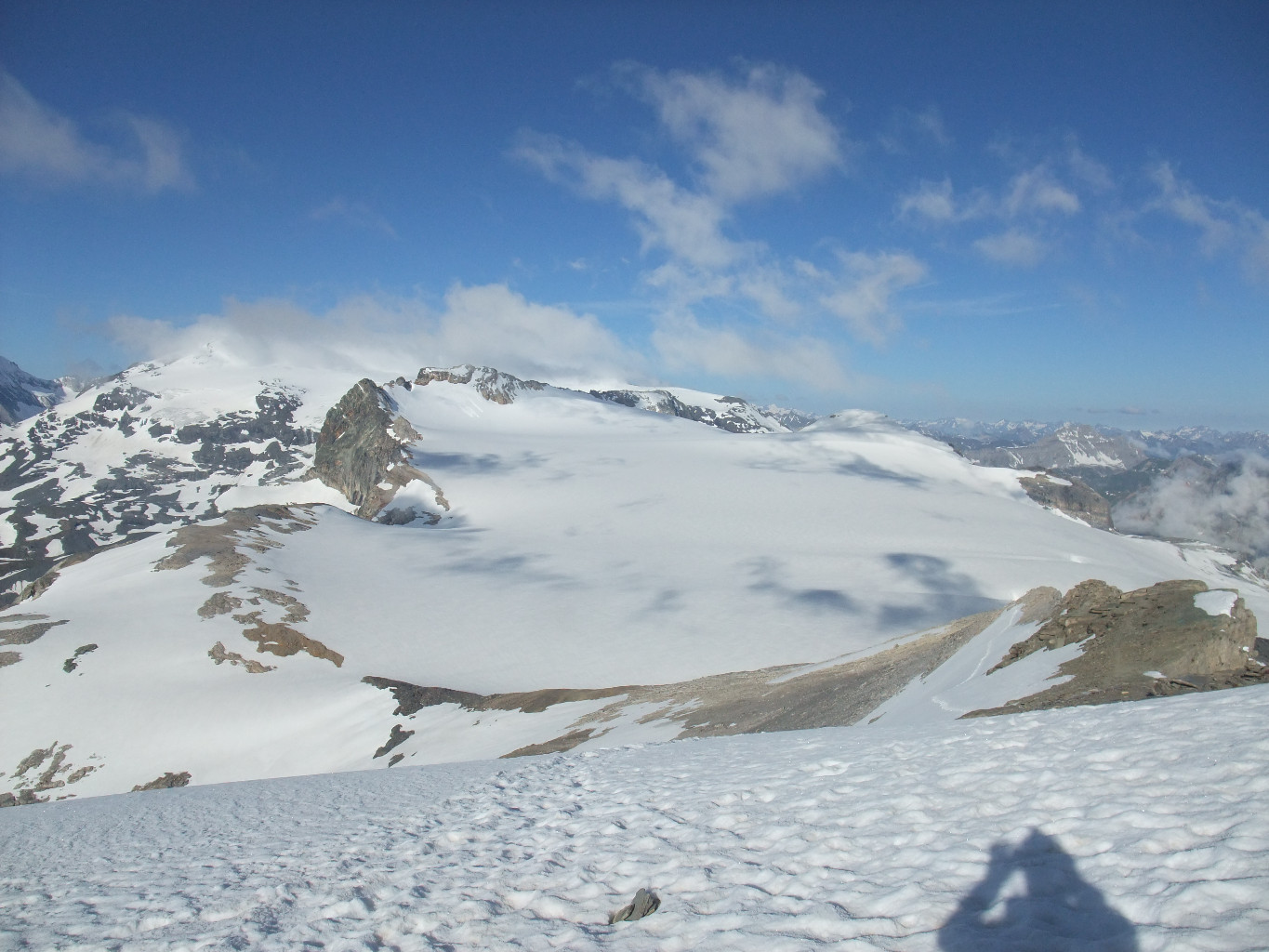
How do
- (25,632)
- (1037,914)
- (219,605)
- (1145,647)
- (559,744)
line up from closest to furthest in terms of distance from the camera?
1. (1037,914)
2. (1145,647)
3. (559,744)
4. (25,632)
5. (219,605)

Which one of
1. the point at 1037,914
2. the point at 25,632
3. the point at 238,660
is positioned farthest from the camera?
the point at 25,632

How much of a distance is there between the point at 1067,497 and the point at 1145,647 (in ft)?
453

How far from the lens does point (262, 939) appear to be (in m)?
5.87

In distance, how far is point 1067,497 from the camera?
12756 centimetres

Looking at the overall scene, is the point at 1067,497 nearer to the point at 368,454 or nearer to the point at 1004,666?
the point at 1004,666

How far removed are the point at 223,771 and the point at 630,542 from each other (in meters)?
48.1

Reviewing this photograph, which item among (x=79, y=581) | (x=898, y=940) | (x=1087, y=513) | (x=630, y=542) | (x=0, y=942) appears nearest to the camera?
(x=898, y=940)

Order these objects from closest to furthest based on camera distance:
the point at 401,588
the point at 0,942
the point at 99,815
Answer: the point at 0,942, the point at 99,815, the point at 401,588

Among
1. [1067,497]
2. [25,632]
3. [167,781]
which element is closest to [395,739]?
[167,781]

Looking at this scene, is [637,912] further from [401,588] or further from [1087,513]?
[1087,513]

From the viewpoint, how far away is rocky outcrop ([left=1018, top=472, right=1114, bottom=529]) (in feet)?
396

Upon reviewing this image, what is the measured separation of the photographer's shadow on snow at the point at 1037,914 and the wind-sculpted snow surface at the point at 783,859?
0.8 inches

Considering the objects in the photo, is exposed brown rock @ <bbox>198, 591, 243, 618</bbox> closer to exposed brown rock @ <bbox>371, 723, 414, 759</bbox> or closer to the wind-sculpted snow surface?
exposed brown rock @ <bbox>371, 723, 414, 759</bbox>

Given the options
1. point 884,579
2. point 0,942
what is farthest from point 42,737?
point 884,579
